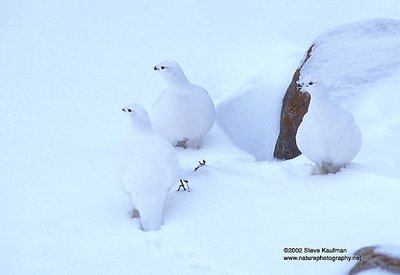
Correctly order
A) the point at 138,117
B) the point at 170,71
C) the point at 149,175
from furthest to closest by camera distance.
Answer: the point at 170,71
the point at 138,117
the point at 149,175

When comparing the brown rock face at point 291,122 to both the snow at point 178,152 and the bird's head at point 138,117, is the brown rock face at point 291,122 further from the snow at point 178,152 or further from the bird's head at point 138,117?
the bird's head at point 138,117

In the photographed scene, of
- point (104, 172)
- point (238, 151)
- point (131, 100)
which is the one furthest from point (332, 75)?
point (104, 172)

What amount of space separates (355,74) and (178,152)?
5.67ft

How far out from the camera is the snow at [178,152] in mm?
3512

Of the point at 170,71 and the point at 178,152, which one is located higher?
the point at 170,71

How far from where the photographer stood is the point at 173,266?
11.0 feet

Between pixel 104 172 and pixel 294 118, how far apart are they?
77.7 inches

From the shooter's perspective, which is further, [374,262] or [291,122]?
[291,122]

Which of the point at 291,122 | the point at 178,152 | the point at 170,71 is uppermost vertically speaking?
the point at 170,71

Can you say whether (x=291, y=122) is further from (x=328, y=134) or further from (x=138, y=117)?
(x=138, y=117)

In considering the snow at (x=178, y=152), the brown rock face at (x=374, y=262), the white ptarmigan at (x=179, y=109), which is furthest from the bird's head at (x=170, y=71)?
the brown rock face at (x=374, y=262)

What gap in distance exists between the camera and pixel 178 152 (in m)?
5.34

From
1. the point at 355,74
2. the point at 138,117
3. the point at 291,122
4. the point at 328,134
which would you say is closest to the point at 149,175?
the point at 138,117

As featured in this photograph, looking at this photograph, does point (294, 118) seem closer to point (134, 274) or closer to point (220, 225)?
point (220, 225)
